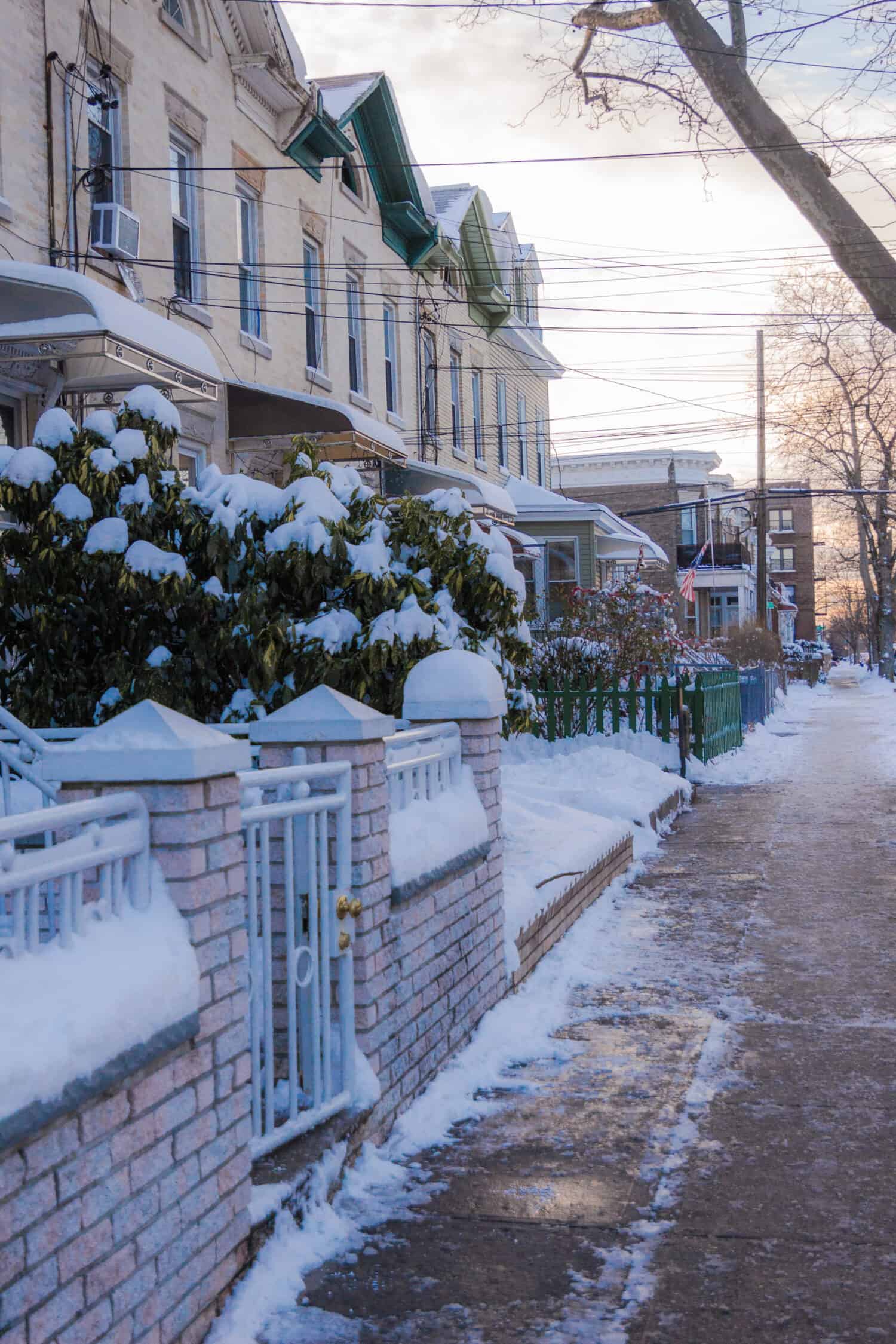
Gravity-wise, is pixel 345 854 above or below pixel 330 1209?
above

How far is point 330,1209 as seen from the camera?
4.05m

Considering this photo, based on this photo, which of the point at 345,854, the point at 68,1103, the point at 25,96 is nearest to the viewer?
the point at 68,1103

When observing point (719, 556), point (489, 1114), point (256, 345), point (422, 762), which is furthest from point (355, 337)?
point (719, 556)

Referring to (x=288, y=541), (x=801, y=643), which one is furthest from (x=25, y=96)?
(x=801, y=643)

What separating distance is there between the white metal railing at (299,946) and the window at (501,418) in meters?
24.3

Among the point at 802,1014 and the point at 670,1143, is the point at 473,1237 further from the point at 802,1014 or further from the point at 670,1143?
the point at 802,1014

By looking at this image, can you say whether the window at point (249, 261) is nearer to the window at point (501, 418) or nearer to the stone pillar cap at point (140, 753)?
the stone pillar cap at point (140, 753)

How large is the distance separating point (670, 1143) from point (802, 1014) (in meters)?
1.88

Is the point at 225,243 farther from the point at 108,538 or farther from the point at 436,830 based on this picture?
the point at 436,830

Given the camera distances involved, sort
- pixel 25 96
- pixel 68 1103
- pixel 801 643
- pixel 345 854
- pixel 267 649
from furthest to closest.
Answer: pixel 801 643, pixel 25 96, pixel 267 649, pixel 345 854, pixel 68 1103

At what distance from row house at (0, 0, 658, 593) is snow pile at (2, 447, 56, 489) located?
184 cm

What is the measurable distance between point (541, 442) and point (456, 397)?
8.44 meters

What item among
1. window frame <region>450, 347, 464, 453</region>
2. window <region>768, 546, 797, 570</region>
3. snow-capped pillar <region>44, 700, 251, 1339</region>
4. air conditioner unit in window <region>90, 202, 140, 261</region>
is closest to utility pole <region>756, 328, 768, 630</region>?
window frame <region>450, 347, 464, 453</region>

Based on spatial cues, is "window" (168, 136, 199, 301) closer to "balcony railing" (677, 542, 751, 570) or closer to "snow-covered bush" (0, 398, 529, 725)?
"snow-covered bush" (0, 398, 529, 725)
